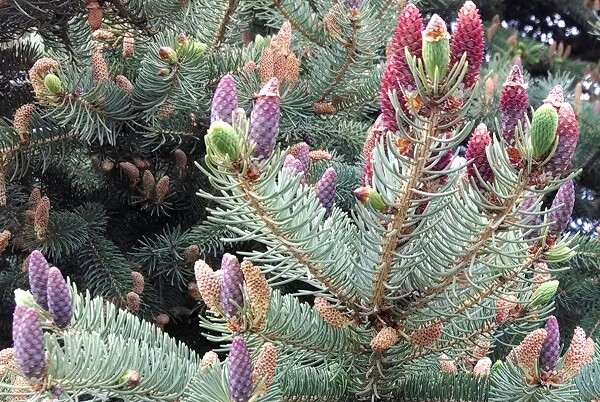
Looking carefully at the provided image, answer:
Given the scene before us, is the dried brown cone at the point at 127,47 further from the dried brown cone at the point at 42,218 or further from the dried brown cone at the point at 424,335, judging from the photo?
the dried brown cone at the point at 424,335

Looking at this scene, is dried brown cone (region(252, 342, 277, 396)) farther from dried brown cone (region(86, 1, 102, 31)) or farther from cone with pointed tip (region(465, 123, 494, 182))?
dried brown cone (region(86, 1, 102, 31))

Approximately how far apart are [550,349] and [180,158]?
835 mm

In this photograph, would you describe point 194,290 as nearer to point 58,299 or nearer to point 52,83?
point 52,83

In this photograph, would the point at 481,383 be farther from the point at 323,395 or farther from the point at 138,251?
the point at 138,251

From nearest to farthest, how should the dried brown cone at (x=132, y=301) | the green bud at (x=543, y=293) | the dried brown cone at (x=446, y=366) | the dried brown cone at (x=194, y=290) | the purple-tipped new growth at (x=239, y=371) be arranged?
the purple-tipped new growth at (x=239, y=371), the green bud at (x=543, y=293), the dried brown cone at (x=446, y=366), the dried brown cone at (x=132, y=301), the dried brown cone at (x=194, y=290)

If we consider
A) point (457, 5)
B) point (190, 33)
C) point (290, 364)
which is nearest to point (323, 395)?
point (290, 364)

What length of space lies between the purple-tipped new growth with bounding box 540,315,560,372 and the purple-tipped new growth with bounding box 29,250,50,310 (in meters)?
0.45

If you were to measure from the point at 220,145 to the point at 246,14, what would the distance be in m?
1.01

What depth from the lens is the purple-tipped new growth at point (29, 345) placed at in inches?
17.4

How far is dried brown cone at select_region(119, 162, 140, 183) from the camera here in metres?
1.15

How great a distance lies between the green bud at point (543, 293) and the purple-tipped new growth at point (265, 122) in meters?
0.33

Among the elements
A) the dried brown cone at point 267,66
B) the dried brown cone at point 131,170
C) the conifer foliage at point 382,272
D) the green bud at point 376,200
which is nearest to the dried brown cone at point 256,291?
the conifer foliage at point 382,272

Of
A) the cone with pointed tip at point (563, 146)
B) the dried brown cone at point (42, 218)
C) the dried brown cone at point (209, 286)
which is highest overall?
the cone with pointed tip at point (563, 146)

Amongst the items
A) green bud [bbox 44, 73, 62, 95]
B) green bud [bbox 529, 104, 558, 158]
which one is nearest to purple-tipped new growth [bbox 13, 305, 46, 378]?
green bud [bbox 529, 104, 558, 158]
